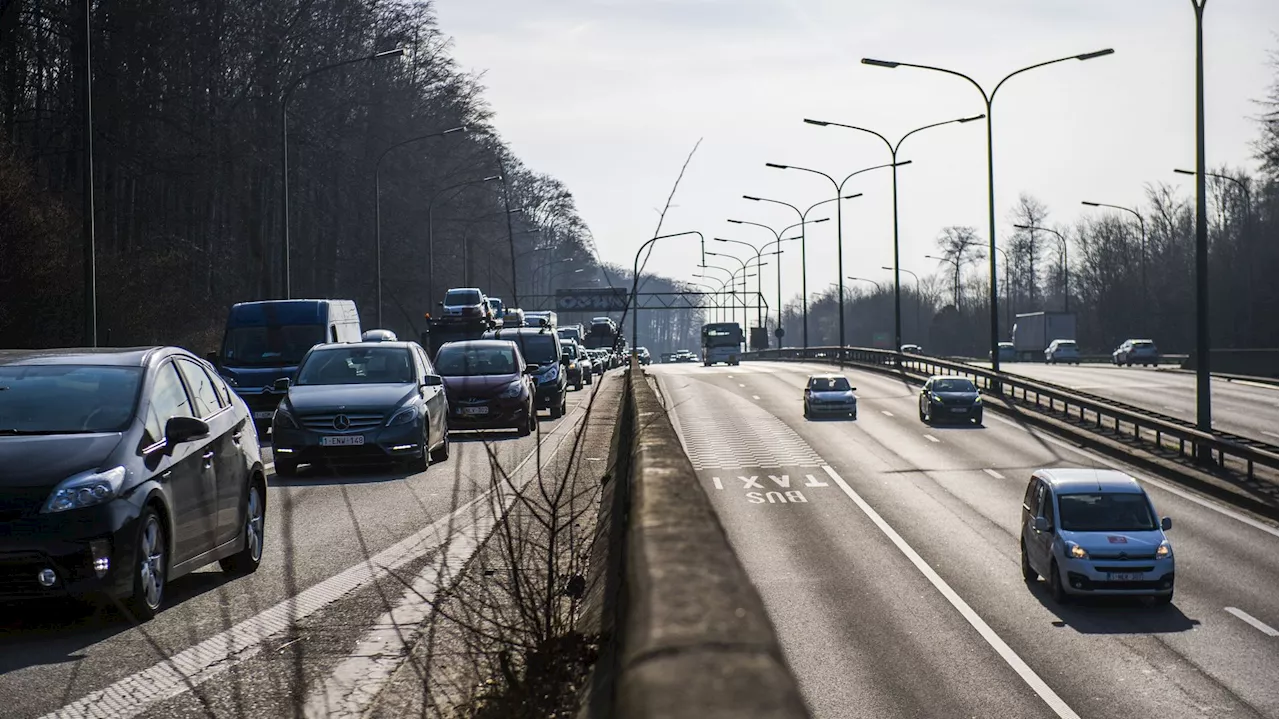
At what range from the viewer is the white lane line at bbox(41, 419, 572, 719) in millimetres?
6230

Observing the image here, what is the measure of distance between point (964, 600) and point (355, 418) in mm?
8110

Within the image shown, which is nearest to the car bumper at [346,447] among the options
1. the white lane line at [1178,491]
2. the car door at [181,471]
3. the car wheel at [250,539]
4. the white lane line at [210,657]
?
the car wheel at [250,539]

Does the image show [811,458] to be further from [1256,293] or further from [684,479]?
[1256,293]

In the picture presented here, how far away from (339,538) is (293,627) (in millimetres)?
4243

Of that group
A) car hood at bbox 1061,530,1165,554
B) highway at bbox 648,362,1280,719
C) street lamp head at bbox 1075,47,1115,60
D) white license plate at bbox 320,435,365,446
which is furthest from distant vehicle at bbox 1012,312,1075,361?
white license plate at bbox 320,435,365,446

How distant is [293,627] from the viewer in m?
7.98

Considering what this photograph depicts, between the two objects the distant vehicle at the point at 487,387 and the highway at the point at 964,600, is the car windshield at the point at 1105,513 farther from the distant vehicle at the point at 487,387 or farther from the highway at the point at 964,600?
the distant vehicle at the point at 487,387

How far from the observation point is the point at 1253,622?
60.1ft

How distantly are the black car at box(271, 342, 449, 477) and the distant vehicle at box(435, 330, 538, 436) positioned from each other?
5458 mm

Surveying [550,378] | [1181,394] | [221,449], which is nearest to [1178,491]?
[550,378]

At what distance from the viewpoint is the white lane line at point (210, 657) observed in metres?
6.23

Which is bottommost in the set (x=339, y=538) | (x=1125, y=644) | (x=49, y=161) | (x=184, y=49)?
(x=1125, y=644)

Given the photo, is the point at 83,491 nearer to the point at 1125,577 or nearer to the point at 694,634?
the point at 694,634

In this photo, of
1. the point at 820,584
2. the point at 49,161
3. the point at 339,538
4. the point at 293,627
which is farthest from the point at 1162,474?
the point at 49,161
